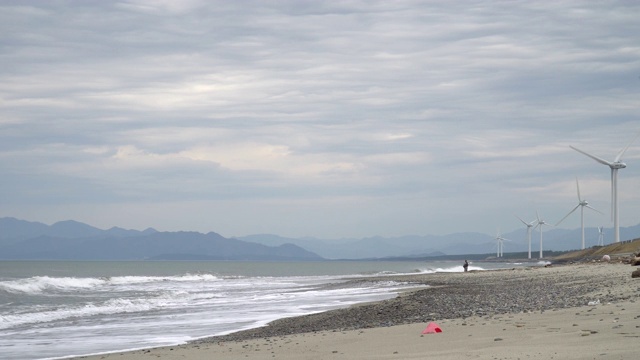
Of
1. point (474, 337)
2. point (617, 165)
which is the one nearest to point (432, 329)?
point (474, 337)

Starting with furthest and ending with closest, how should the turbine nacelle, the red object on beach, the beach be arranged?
the turbine nacelle, the red object on beach, the beach

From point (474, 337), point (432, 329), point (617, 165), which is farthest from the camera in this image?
point (617, 165)

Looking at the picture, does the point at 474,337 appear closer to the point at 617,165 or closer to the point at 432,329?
the point at 432,329

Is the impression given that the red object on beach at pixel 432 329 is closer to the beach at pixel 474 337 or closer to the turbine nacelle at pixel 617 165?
the beach at pixel 474 337

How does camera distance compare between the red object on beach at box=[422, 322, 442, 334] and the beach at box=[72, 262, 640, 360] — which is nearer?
the beach at box=[72, 262, 640, 360]

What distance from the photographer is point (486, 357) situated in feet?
36.4

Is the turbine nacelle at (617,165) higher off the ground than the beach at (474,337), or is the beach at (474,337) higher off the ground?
the turbine nacelle at (617,165)

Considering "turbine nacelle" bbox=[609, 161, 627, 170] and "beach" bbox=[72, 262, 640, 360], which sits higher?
"turbine nacelle" bbox=[609, 161, 627, 170]

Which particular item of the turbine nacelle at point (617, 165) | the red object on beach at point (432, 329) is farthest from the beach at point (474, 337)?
the turbine nacelle at point (617, 165)

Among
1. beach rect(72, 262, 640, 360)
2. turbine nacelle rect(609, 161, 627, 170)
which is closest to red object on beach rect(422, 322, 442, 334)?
beach rect(72, 262, 640, 360)

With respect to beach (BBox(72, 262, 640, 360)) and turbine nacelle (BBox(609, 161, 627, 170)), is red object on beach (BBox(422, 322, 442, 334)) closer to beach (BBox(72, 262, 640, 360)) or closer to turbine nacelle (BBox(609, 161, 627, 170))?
beach (BBox(72, 262, 640, 360))

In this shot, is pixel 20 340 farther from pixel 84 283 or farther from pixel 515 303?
pixel 84 283

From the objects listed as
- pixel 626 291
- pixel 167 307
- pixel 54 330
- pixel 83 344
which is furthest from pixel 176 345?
pixel 167 307

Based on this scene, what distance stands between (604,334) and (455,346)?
235cm
